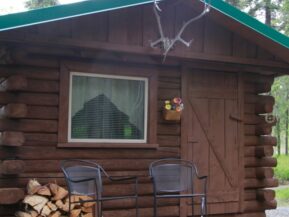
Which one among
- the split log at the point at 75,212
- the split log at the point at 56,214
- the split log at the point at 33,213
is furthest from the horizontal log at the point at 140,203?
the split log at the point at 33,213

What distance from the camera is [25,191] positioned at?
18.7ft

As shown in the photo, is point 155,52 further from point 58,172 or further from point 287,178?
point 287,178

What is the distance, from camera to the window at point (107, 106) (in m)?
6.00

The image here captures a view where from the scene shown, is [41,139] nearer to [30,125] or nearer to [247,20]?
[30,125]

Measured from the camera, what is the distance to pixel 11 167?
5520 millimetres

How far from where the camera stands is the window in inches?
236

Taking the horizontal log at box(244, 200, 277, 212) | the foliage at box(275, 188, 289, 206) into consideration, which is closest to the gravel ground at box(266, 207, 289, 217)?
the foliage at box(275, 188, 289, 206)

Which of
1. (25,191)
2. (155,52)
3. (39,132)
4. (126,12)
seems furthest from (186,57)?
(25,191)

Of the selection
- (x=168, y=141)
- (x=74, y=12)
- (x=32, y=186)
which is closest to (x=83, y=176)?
(x=32, y=186)

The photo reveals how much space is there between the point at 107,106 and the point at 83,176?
1.07 meters

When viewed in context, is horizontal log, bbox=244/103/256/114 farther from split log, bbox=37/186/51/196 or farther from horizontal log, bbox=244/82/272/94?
split log, bbox=37/186/51/196

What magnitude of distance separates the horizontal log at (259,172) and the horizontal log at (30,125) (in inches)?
120

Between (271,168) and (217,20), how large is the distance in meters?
2.44

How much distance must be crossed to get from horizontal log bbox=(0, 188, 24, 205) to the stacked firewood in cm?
12
